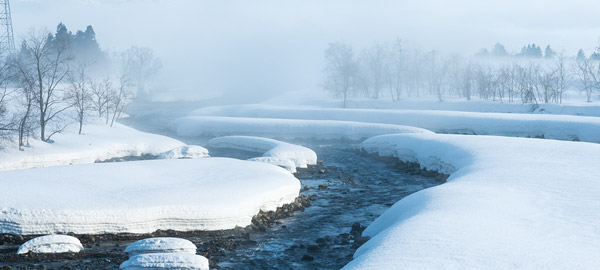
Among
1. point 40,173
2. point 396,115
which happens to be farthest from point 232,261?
point 396,115

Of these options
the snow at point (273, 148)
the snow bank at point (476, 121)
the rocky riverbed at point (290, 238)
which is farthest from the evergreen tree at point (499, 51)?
the rocky riverbed at point (290, 238)

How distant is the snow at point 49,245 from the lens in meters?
12.6

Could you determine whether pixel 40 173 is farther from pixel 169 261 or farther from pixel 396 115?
pixel 396 115

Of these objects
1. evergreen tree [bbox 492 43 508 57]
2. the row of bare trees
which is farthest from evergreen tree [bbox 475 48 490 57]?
the row of bare trees

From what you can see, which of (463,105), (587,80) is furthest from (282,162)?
(587,80)

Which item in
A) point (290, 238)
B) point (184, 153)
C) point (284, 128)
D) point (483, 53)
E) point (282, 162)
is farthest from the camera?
point (483, 53)

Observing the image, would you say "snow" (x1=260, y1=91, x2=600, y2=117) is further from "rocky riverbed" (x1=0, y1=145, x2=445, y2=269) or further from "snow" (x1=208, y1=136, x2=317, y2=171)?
"rocky riverbed" (x1=0, y1=145, x2=445, y2=269)

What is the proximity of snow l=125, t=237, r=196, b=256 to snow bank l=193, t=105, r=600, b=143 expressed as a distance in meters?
28.0

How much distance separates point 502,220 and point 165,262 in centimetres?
709

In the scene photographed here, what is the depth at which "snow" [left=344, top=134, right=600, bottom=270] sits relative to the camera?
31.5 ft

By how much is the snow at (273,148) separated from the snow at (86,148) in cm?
366

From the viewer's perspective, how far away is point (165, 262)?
11344 mm

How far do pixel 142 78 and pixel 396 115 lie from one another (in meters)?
73.6

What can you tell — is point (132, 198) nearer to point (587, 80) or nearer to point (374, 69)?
point (374, 69)
